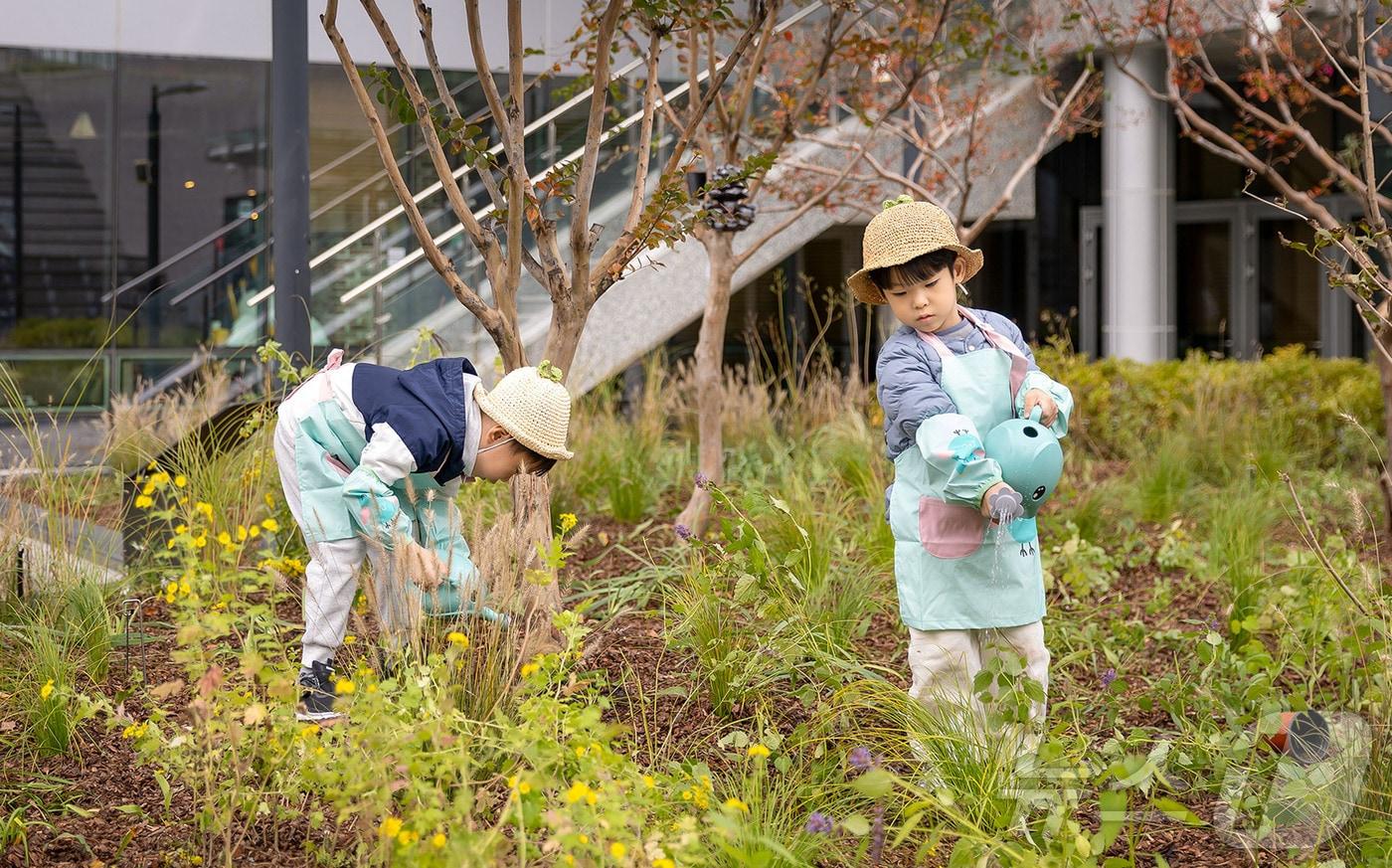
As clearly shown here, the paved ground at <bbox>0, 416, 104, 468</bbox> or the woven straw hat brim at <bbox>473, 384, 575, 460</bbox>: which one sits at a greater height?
the woven straw hat brim at <bbox>473, 384, 575, 460</bbox>

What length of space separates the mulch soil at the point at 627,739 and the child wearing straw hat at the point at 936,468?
1.52 feet

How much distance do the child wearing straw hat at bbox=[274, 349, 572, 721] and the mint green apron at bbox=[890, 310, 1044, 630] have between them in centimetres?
87

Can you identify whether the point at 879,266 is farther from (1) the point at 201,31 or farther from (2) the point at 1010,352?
(1) the point at 201,31

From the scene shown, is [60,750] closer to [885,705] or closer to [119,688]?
[119,688]

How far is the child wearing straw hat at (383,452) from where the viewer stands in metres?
3.30

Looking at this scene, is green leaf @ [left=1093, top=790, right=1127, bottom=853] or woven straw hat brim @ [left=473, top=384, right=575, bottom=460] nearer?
green leaf @ [left=1093, top=790, right=1127, bottom=853]

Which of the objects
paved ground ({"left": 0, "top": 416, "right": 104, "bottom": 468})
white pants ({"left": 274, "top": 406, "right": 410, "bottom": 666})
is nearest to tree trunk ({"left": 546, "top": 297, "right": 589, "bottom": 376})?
white pants ({"left": 274, "top": 406, "right": 410, "bottom": 666})

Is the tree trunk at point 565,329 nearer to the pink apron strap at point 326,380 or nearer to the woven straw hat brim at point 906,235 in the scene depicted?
the pink apron strap at point 326,380

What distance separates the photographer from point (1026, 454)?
122 inches

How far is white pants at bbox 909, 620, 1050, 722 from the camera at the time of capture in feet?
11.0

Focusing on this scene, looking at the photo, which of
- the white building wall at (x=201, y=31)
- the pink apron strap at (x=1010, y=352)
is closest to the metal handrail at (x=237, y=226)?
the white building wall at (x=201, y=31)

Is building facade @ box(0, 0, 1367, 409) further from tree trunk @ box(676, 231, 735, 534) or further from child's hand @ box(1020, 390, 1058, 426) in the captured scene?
child's hand @ box(1020, 390, 1058, 426)

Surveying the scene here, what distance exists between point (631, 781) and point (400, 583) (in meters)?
0.76

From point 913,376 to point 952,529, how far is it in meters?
0.37
